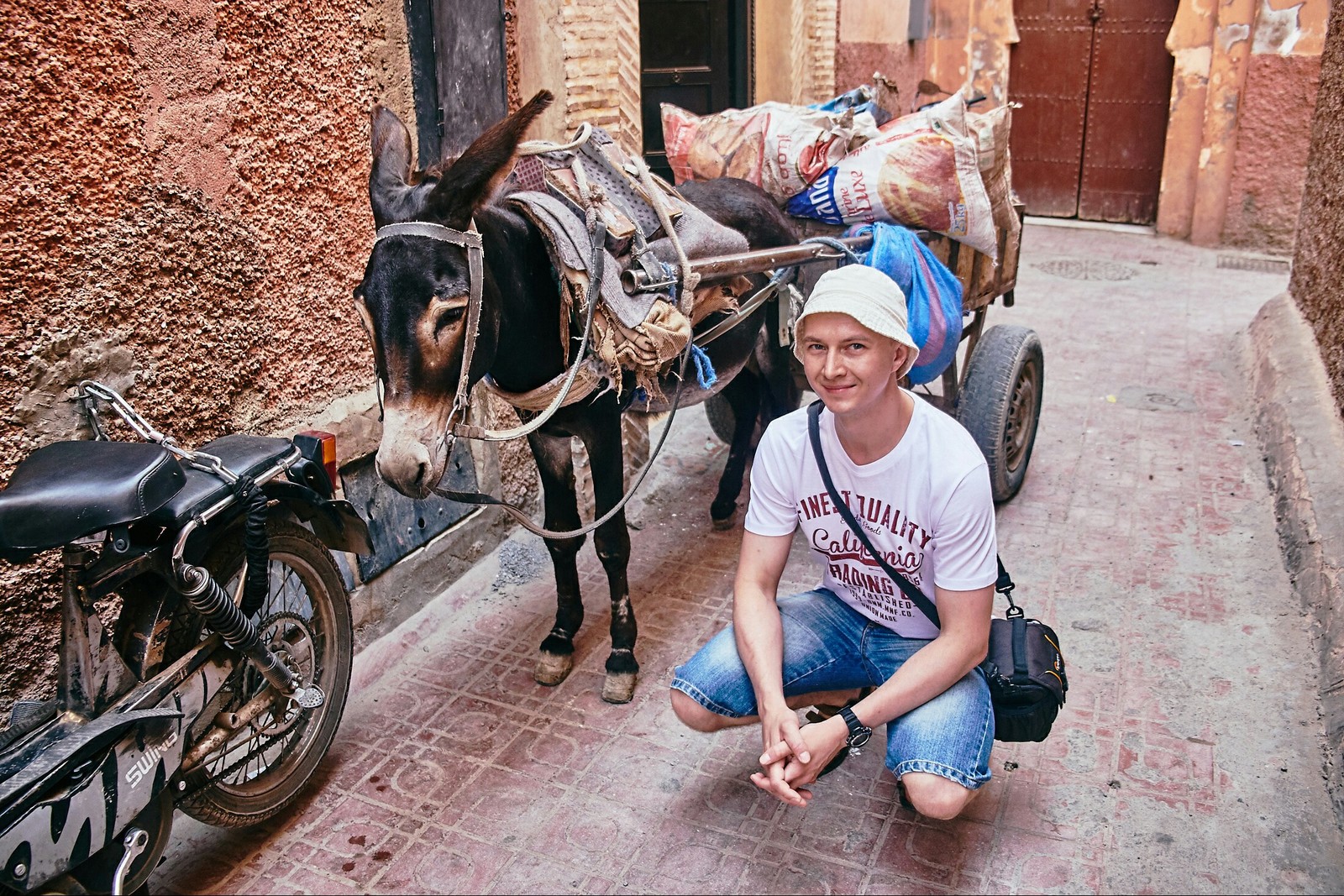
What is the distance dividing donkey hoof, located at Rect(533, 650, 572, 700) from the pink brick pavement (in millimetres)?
48

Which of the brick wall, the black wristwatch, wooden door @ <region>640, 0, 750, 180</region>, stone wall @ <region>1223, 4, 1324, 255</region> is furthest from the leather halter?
stone wall @ <region>1223, 4, 1324, 255</region>

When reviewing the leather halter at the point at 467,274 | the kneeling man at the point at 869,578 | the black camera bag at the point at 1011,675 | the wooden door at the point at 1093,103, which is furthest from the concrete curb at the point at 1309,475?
the wooden door at the point at 1093,103

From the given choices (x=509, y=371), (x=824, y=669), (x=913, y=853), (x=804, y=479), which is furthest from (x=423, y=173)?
(x=913, y=853)

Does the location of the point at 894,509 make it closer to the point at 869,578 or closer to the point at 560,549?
the point at 869,578

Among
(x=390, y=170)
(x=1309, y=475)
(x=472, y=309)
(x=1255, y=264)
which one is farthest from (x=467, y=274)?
(x=1255, y=264)

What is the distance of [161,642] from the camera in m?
2.71

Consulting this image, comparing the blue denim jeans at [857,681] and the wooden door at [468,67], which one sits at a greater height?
the wooden door at [468,67]

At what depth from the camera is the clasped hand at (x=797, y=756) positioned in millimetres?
2490

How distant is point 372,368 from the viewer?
3916mm

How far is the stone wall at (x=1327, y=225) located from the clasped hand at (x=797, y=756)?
3748 mm

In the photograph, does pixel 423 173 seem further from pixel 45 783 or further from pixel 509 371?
pixel 45 783

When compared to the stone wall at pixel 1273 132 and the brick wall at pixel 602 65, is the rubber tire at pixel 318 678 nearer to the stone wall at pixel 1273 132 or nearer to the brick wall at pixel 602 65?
the brick wall at pixel 602 65

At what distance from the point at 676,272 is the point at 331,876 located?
2.06 metres

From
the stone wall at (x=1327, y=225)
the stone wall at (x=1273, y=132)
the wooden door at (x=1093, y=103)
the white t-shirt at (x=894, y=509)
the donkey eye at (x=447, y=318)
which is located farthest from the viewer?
the wooden door at (x=1093, y=103)
